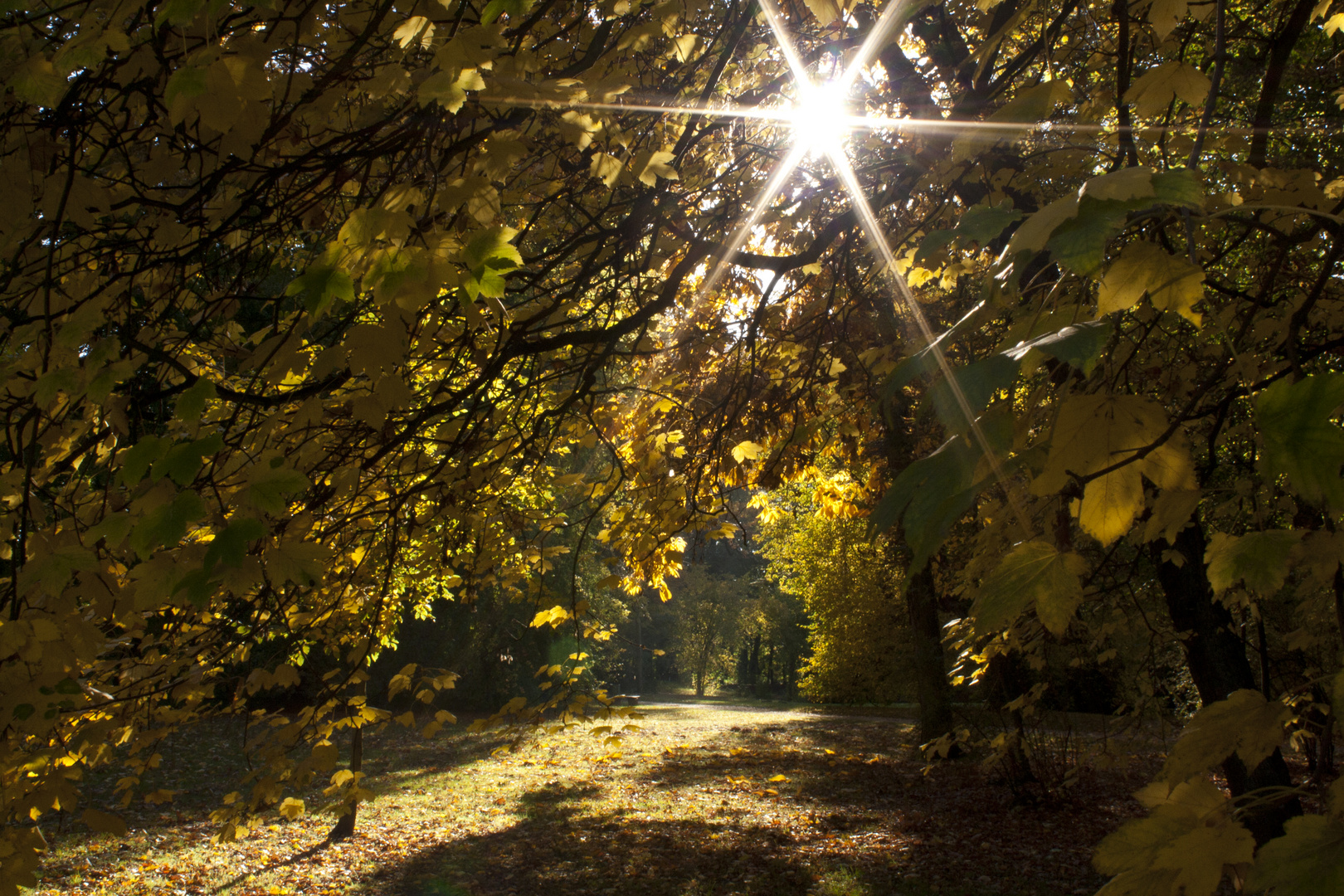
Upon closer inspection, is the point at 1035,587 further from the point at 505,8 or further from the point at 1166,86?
the point at 1166,86

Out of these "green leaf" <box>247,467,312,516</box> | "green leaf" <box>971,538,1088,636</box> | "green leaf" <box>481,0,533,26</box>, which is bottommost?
"green leaf" <box>971,538,1088,636</box>

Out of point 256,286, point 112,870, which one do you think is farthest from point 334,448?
point 112,870

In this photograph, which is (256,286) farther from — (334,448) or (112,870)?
(112,870)

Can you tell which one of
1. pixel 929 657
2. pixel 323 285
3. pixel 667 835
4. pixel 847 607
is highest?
pixel 323 285

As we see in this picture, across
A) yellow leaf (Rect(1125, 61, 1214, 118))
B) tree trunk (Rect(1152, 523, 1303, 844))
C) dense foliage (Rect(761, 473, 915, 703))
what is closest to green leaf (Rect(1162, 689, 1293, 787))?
yellow leaf (Rect(1125, 61, 1214, 118))

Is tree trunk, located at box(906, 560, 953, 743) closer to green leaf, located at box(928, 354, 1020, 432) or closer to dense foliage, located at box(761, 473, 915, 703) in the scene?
dense foliage, located at box(761, 473, 915, 703)

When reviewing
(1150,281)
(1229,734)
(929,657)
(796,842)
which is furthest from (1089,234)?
(929,657)

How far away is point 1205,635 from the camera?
380cm

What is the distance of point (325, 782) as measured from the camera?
12539 mm

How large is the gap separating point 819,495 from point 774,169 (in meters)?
3.07

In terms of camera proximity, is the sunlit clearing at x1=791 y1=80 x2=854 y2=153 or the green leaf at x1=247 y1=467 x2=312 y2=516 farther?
the sunlit clearing at x1=791 y1=80 x2=854 y2=153

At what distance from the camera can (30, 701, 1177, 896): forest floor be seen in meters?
6.70

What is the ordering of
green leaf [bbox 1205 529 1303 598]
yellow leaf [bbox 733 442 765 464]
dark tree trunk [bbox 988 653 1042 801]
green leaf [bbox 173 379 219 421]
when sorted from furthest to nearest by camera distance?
dark tree trunk [bbox 988 653 1042 801] < yellow leaf [bbox 733 442 765 464] < green leaf [bbox 173 379 219 421] < green leaf [bbox 1205 529 1303 598]

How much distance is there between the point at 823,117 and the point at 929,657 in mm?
9487
